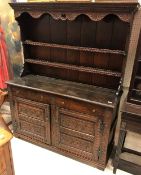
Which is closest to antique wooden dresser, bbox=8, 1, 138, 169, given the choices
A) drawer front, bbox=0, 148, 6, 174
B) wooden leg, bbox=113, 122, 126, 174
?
wooden leg, bbox=113, 122, 126, 174

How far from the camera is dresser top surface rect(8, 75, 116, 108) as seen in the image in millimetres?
1957

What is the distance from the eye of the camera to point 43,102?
2213 millimetres

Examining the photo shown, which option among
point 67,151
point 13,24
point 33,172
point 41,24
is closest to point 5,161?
point 33,172

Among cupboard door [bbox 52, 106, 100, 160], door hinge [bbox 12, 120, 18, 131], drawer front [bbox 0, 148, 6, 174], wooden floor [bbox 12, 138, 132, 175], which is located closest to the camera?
drawer front [bbox 0, 148, 6, 174]

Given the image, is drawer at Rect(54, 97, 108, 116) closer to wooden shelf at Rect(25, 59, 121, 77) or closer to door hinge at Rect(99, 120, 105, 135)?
door hinge at Rect(99, 120, 105, 135)

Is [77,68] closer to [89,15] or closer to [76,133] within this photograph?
[89,15]

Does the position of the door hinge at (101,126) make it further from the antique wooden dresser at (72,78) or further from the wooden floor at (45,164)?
the wooden floor at (45,164)

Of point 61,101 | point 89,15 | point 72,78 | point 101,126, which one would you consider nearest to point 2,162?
point 61,101

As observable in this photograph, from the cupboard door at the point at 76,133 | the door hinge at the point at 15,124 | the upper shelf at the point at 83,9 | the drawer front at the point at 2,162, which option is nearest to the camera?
the drawer front at the point at 2,162

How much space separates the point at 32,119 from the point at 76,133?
63 cm

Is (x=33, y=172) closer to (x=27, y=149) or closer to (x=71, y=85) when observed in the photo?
(x=27, y=149)

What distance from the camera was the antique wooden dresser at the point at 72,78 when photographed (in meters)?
1.95

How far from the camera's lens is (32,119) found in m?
2.39

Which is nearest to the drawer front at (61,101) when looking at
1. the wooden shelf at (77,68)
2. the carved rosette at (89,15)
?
the wooden shelf at (77,68)
